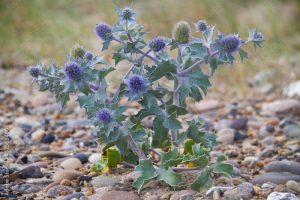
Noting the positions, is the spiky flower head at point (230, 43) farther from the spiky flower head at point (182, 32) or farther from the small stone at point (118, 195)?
the small stone at point (118, 195)

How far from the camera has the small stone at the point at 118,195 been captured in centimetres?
228

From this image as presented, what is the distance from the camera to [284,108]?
154 inches

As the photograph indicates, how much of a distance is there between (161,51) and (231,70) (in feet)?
8.14

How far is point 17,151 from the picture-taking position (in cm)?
312

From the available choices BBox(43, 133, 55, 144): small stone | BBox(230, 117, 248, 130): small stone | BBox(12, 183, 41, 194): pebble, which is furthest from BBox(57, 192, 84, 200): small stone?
BBox(230, 117, 248, 130): small stone

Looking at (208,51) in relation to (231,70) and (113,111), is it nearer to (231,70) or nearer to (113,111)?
(113,111)

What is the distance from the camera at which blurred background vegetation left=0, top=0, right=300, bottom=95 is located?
4.95 metres

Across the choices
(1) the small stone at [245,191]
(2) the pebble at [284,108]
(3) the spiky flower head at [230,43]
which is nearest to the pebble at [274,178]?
(1) the small stone at [245,191]

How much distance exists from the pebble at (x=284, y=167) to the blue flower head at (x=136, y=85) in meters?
0.85

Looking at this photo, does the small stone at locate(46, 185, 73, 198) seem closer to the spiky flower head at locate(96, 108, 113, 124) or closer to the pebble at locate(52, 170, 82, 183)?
the pebble at locate(52, 170, 82, 183)

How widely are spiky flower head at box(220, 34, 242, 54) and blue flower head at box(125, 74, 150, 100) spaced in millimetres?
332

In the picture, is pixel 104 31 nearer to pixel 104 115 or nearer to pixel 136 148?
pixel 104 115

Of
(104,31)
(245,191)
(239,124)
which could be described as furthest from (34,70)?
(239,124)

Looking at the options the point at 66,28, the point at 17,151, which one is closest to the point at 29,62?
the point at 66,28
